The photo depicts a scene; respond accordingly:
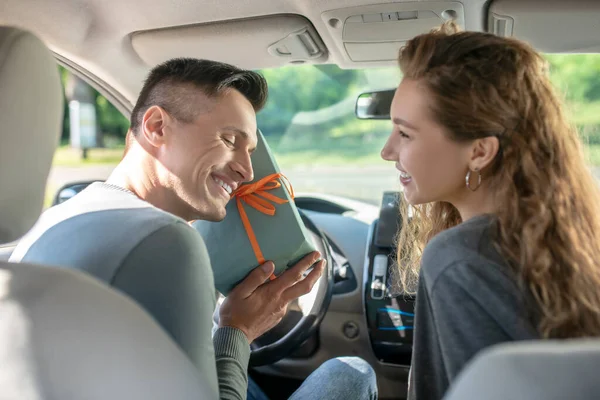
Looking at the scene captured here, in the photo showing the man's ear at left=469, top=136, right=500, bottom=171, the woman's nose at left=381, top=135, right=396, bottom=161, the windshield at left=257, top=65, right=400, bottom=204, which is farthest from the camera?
the windshield at left=257, top=65, right=400, bottom=204

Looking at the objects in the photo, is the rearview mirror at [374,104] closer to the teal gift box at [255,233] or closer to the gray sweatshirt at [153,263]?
the teal gift box at [255,233]

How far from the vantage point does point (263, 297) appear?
77.6 inches

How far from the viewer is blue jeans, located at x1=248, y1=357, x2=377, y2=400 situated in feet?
6.72

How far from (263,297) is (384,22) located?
1011 millimetres

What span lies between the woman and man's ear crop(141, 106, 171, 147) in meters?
0.64

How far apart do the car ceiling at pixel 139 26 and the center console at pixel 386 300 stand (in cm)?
72

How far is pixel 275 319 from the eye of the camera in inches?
77.4

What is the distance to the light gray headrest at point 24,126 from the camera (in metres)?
1.24

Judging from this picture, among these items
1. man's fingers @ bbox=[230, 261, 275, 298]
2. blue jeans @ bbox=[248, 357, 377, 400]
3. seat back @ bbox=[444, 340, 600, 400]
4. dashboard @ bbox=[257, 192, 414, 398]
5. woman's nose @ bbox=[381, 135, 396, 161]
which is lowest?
dashboard @ bbox=[257, 192, 414, 398]

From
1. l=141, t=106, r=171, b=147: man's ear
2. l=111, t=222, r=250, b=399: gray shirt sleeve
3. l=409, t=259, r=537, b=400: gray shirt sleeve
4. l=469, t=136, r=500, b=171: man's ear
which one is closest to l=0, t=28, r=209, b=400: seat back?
l=111, t=222, r=250, b=399: gray shirt sleeve

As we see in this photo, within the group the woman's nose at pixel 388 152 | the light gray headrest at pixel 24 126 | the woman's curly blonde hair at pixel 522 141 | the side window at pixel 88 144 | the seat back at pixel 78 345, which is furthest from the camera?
the side window at pixel 88 144

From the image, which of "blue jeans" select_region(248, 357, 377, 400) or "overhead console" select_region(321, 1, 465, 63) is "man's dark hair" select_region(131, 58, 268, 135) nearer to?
"overhead console" select_region(321, 1, 465, 63)

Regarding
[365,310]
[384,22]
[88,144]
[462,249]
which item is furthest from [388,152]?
[88,144]

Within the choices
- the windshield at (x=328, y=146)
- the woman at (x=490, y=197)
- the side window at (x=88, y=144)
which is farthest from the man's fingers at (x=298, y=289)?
the windshield at (x=328, y=146)
